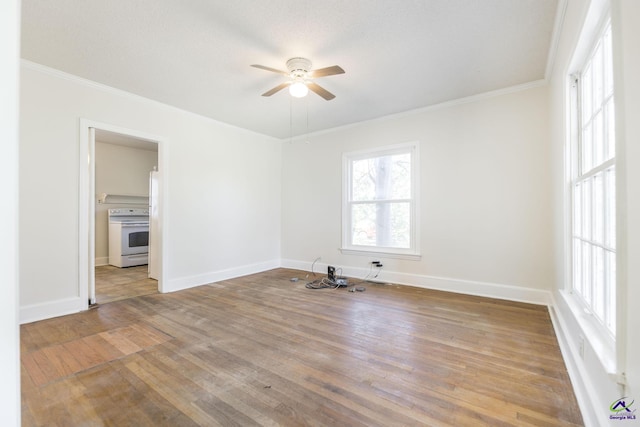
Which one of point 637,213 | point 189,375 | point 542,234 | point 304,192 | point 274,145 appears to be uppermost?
point 274,145

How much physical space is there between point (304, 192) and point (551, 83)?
3.76 meters

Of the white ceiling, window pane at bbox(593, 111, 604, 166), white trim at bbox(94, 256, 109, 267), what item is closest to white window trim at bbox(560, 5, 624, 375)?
window pane at bbox(593, 111, 604, 166)

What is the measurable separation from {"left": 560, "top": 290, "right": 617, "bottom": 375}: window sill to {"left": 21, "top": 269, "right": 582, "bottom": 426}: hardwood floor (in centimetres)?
41

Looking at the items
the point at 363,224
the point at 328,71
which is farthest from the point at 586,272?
the point at 363,224

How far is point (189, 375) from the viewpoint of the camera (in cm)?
193

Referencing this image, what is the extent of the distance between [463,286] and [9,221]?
420cm

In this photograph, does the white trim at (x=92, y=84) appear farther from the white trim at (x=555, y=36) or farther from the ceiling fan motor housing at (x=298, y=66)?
the white trim at (x=555, y=36)

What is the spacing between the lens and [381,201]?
4559 millimetres

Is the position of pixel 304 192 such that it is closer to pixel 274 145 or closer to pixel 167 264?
pixel 274 145

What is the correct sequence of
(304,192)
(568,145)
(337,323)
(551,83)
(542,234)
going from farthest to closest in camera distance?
(304,192) → (542,234) → (551,83) → (337,323) → (568,145)

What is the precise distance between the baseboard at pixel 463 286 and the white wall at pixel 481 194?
0.04 feet

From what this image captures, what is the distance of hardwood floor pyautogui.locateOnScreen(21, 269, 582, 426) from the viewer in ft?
5.14

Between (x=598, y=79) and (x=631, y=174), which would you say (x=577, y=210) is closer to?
(x=598, y=79)

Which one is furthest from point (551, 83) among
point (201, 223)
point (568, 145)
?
point (201, 223)
